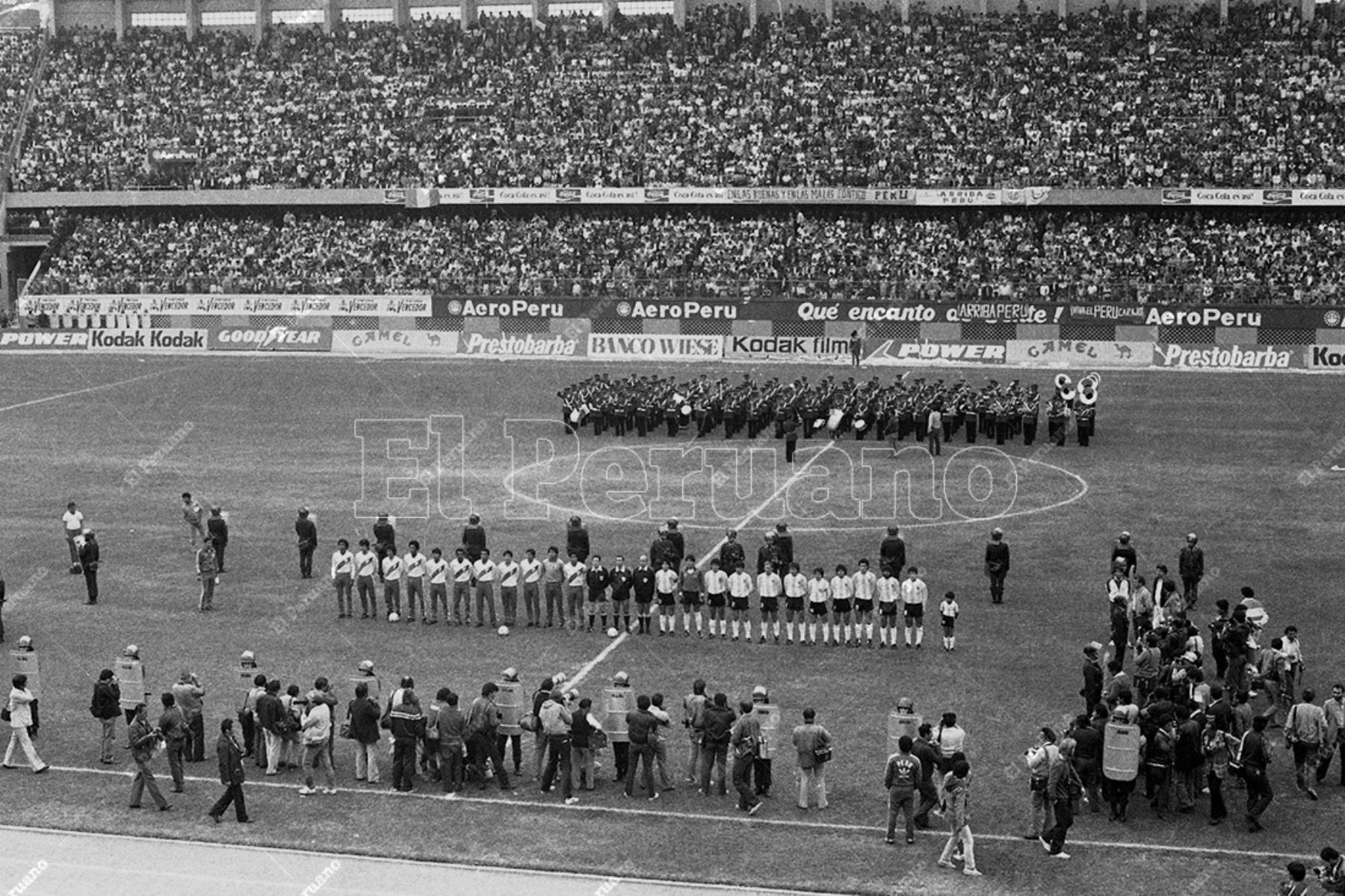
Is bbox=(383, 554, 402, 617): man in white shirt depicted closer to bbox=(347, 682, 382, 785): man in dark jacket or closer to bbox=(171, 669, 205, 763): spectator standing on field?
bbox=(171, 669, 205, 763): spectator standing on field

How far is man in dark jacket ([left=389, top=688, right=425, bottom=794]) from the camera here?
19.4 meters

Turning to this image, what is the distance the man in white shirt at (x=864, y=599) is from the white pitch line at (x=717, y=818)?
6.75m

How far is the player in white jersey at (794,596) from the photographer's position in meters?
25.2

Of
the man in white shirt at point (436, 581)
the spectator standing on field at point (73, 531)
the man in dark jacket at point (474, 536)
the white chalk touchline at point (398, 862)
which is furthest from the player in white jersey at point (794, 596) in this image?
the spectator standing on field at point (73, 531)

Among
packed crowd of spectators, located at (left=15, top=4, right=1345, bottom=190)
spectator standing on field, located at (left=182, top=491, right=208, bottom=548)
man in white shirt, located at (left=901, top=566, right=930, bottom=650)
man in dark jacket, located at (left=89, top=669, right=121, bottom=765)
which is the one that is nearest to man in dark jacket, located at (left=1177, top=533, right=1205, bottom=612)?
man in white shirt, located at (left=901, top=566, right=930, bottom=650)

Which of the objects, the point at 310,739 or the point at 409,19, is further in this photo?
the point at 409,19

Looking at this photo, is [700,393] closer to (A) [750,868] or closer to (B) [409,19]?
(A) [750,868]

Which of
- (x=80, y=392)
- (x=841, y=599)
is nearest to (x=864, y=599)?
(x=841, y=599)

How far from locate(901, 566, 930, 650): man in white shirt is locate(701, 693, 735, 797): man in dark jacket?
250 inches

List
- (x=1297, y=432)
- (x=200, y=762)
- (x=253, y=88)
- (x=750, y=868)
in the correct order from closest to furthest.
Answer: (x=750, y=868) < (x=200, y=762) < (x=1297, y=432) < (x=253, y=88)

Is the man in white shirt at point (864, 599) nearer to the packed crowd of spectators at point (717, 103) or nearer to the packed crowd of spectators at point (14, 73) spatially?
the packed crowd of spectators at point (717, 103)

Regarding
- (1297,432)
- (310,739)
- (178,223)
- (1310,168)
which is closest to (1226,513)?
(1297,432)

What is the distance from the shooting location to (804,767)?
60.6 ft

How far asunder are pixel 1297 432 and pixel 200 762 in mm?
31427
